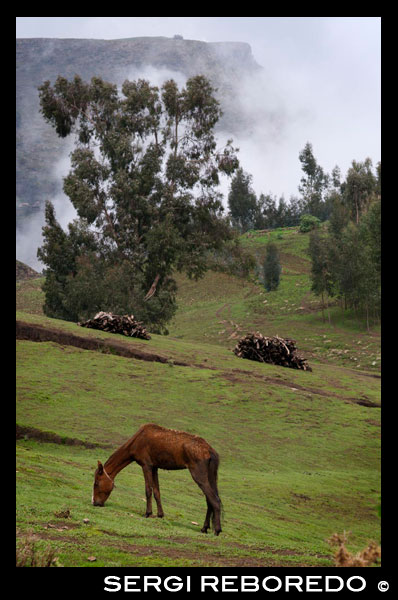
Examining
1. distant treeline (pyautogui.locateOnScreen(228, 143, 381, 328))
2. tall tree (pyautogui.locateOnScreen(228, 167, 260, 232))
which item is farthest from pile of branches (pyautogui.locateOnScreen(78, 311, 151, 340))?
tall tree (pyautogui.locateOnScreen(228, 167, 260, 232))

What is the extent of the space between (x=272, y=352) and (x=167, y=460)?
27330 millimetres

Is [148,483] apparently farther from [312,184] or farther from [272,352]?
[312,184]

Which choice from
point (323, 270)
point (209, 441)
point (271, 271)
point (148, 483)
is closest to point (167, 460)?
point (148, 483)

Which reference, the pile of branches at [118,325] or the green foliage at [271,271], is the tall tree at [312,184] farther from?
the pile of branches at [118,325]

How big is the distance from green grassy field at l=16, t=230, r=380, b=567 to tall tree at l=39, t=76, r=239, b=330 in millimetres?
14525

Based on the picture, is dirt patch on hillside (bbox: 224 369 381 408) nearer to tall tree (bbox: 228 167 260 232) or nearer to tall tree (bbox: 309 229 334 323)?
tall tree (bbox: 309 229 334 323)

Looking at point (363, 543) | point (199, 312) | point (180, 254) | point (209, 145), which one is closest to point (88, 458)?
point (363, 543)

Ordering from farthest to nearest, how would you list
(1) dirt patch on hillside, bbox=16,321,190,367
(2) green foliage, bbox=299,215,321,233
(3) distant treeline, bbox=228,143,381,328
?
(2) green foliage, bbox=299,215,321,233, (3) distant treeline, bbox=228,143,381,328, (1) dirt patch on hillside, bbox=16,321,190,367

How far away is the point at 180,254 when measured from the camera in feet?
168

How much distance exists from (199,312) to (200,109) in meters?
25.5

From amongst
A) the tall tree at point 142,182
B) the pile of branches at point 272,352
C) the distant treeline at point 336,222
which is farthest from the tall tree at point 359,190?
the pile of branches at point 272,352

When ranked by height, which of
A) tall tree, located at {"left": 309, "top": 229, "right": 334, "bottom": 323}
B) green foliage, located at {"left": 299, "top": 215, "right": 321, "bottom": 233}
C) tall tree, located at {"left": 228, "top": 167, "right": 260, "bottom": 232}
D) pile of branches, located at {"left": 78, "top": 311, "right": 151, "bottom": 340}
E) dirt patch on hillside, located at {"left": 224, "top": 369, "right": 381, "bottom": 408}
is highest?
tall tree, located at {"left": 228, "top": 167, "right": 260, "bottom": 232}

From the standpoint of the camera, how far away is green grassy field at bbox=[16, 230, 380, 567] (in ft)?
30.7
